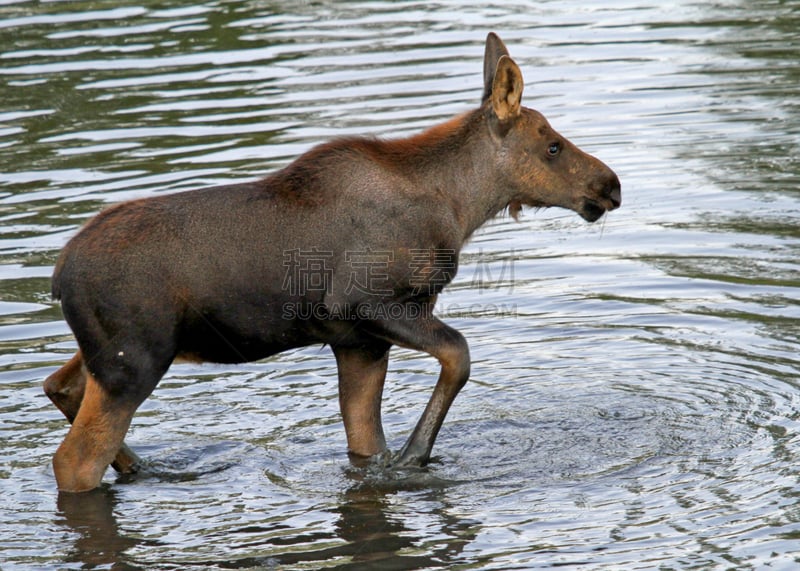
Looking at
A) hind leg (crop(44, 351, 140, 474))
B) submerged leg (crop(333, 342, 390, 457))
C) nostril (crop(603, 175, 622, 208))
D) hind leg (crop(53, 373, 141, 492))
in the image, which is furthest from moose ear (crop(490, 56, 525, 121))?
hind leg (crop(44, 351, 140, 474))

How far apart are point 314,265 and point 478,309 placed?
376cm

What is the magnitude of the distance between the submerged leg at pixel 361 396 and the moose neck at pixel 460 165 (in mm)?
1063

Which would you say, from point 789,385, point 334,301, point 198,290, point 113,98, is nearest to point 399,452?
point 334,301

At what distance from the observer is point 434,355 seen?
29.3 feet

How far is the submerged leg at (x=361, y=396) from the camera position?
9.36 metres

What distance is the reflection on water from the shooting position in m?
8.11

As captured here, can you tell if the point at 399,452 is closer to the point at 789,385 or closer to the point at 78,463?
the point at 78,463

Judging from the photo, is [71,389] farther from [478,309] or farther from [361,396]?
[478,309]

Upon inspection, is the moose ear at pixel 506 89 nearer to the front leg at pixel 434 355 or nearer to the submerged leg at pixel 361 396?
the front leg at pixel 434 355

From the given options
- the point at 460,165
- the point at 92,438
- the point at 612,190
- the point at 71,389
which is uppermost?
the point at 460,165

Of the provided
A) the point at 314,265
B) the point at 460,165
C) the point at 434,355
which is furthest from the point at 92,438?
the point at 460,165

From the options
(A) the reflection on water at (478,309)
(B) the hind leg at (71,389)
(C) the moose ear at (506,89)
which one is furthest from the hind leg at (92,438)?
(C) the moose ear at (506,89)

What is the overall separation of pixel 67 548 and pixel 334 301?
2.20m

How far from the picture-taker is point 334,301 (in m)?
8.70
